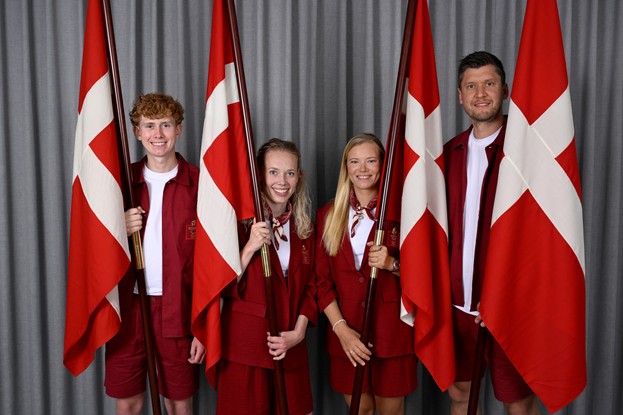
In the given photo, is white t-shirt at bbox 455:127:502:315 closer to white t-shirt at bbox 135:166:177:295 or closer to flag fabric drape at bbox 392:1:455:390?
flag fabric drape at bbox 392:1:455:390

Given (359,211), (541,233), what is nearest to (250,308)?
(359,211)

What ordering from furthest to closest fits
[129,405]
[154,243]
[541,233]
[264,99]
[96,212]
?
[264,99] < [129,405] < [154,243] < [96,212] < [541,233]

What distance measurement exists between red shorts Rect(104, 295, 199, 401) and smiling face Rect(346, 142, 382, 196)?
0.95 metres

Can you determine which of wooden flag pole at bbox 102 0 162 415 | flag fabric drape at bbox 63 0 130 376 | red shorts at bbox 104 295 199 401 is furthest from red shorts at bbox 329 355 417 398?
flag fabric drape at bbox 63 0 130 376

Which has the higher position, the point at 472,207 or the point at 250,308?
the point at 472,207

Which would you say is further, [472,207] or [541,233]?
[472,207]

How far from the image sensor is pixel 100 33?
2.05 metres

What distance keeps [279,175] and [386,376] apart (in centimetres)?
94

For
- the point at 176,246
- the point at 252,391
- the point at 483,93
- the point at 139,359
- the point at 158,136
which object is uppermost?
the point at 483,93

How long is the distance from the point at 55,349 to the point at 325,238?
66.5 inches

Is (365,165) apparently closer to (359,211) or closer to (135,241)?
(359,211)

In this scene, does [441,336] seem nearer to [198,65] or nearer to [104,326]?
[104,326]

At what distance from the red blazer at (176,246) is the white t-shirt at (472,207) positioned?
111cm

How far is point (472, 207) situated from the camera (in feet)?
6.88
